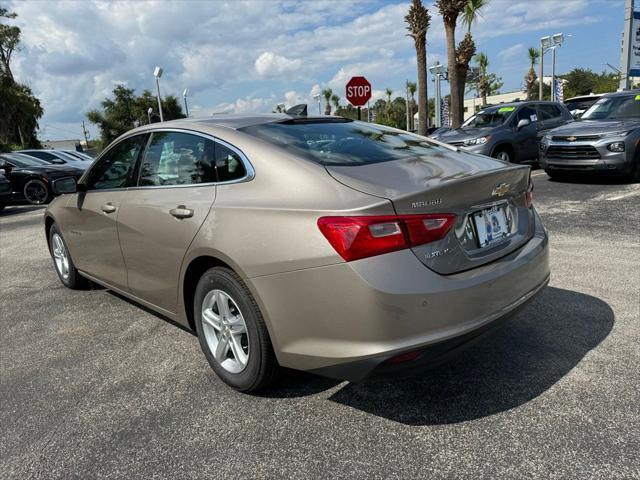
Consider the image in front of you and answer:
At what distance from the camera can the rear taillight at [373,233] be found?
221 centimetres

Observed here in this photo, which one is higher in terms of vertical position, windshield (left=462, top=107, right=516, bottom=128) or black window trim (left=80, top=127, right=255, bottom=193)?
black window trim (left=80, top=127, right=255, bottom=193)

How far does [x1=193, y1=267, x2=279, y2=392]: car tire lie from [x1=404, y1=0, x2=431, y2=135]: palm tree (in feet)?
61.5

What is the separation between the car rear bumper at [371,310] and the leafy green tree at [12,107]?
37.3 metres

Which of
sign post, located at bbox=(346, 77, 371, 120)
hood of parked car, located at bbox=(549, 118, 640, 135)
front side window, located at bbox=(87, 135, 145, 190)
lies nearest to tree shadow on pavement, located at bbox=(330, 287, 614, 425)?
front side window, located at bbox=(87, 135, 145, 190)

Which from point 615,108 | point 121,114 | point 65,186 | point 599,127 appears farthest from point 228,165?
point 121,114

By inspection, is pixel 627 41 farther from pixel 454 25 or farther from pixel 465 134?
pixel 465 134

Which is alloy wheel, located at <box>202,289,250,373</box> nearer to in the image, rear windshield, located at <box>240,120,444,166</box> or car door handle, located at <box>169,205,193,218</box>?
car door handle, located at <box>169,205,193,218</box>

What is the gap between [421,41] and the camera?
815 inches

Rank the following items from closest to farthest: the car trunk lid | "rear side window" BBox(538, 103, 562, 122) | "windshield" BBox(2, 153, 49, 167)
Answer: the car trunk lid
"rear side window" BBox(538, 103, 562, 122)
"windshield" BBox(2, 153, 49, 167)

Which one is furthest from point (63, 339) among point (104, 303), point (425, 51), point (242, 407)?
point (425, 51)

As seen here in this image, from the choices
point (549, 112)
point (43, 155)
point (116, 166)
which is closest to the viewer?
point (116, 166)

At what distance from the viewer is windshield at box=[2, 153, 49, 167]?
13.5 meters

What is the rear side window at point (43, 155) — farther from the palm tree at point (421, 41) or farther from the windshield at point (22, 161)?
the palm tree at point (421, 41)

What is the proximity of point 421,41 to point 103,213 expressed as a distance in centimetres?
1935
